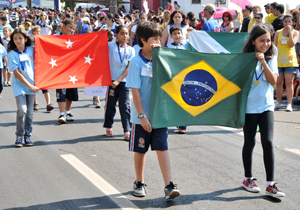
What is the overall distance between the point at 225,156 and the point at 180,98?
2111 mm

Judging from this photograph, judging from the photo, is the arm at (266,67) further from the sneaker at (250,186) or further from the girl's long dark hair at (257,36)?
the sneaker at (250,186)

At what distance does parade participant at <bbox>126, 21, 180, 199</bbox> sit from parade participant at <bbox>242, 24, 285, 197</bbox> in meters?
1.01

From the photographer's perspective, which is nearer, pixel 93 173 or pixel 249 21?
pixel 93 173

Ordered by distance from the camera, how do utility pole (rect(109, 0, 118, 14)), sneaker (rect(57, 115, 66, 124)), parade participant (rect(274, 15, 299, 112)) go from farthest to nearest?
1. utility pole (rect(109, 0, 118, 14))
2. parade participant (rect(274, 15, 299, 112))
3. sneaker (rect(57, 115, 66, 124))

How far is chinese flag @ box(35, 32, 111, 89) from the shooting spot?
8.38 m

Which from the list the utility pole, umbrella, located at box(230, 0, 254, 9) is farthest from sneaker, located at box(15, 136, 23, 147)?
umbrella, located at box(230, 0, 254, 9)

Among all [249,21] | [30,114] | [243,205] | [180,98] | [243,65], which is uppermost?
[249,21]

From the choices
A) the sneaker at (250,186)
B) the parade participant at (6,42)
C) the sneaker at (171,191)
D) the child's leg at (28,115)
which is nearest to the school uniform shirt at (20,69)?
the child's leg at (28,115)

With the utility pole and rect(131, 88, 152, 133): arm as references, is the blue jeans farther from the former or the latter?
the utility pole

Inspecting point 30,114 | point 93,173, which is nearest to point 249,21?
point 30,114

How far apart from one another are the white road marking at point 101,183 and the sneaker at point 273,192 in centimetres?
146

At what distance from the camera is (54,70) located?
8.44 meters

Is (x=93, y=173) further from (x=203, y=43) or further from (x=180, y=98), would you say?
(x=203, y=43)

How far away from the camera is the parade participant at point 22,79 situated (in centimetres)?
728
